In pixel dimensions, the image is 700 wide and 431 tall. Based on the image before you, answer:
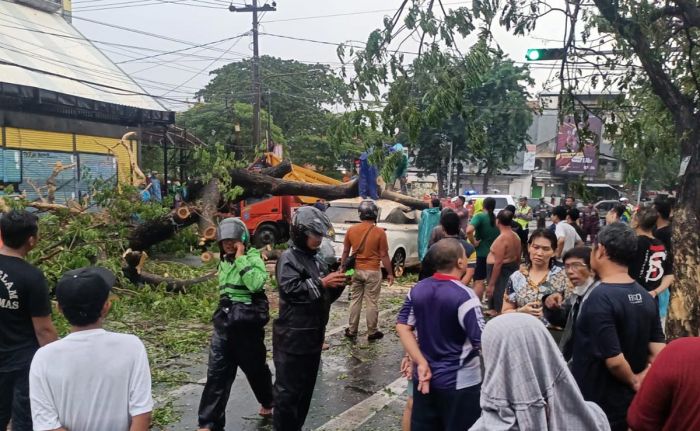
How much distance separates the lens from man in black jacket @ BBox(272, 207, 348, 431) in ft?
12.9

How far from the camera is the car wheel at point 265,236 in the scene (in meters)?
15.3

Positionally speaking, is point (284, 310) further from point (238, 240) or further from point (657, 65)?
point (657, 65)

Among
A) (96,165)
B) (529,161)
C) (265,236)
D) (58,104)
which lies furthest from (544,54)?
(529,161)

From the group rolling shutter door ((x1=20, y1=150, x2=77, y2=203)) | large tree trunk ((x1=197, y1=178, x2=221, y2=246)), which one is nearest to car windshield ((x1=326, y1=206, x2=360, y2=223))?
large tree trunk ((x1=197, y1=178, x2=221, y2=246))

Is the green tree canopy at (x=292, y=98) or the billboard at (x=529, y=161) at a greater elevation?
the green tree canopy at (x=292, y=98)

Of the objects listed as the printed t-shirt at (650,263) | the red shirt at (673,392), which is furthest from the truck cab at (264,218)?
the red shirt at (673,392)

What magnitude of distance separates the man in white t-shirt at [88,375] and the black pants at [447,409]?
1.63m

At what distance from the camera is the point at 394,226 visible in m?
12.3

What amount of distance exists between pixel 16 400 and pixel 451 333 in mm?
2533

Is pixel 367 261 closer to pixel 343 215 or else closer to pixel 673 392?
pixel 673 392

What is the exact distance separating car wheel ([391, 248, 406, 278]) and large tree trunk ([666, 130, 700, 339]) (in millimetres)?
7030

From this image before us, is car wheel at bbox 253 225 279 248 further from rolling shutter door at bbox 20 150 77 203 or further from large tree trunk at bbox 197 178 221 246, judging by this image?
rolling shutter door at bbox 20 150 77 203

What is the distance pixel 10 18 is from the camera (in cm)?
1789

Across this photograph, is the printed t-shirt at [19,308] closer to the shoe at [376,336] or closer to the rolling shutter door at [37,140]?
the shoe at [376,336]
